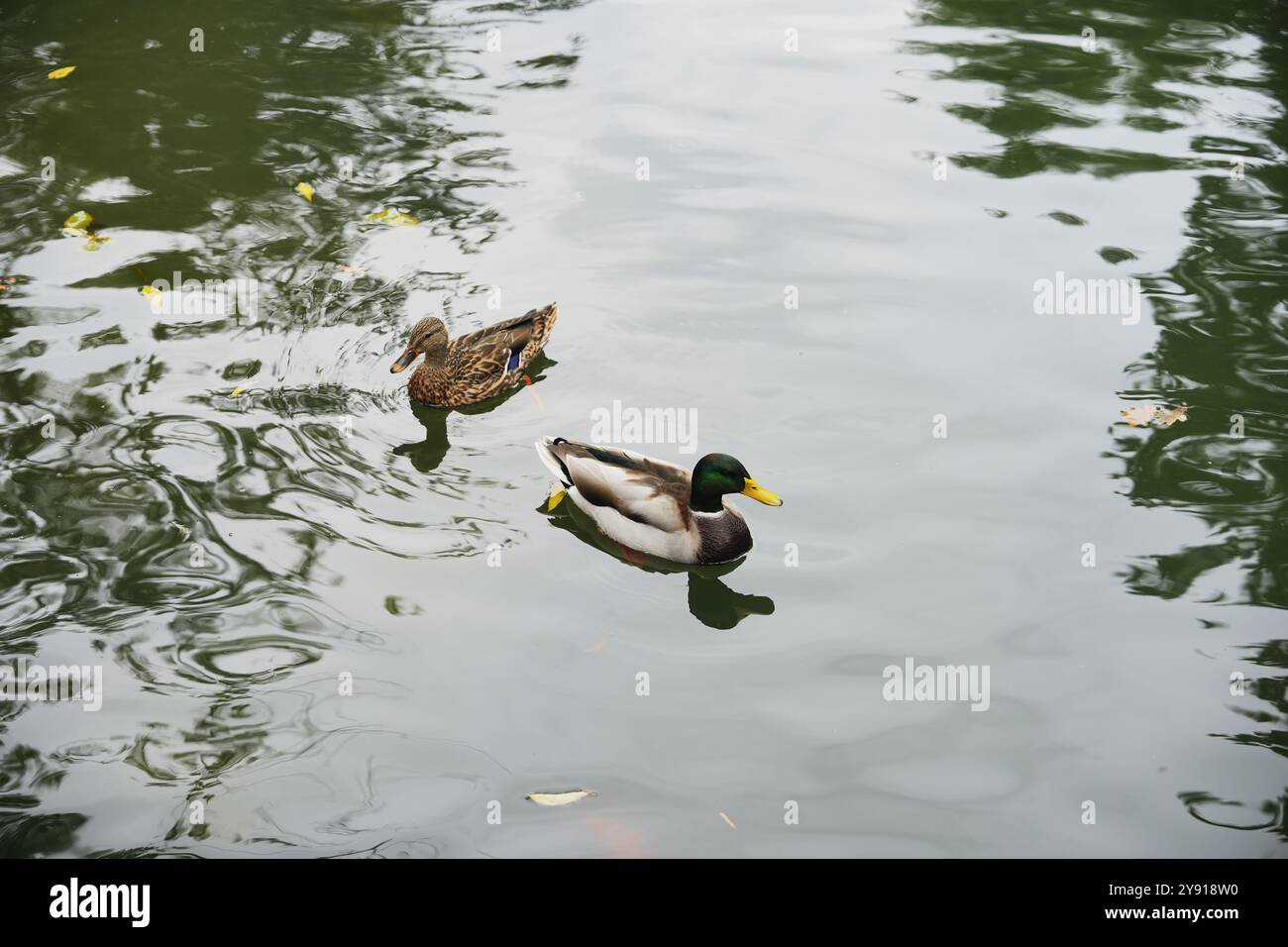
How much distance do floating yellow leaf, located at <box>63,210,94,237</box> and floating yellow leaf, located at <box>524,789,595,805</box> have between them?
248 inches

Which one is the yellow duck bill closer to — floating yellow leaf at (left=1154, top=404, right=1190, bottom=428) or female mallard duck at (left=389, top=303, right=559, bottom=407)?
female mallard duck at (left=389, top=303, right=559, bottom=407)

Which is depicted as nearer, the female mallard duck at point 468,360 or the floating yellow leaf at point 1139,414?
the floating yellow leaf at point 1139,414

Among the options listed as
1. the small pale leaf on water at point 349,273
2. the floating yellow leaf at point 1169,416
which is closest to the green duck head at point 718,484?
the floating yellow leaf at point 1169,416

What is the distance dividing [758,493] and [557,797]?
6.90ft

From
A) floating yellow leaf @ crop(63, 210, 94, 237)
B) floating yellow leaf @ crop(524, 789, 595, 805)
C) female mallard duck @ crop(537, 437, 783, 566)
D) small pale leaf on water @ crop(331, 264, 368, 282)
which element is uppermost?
floating yellow leaf @ crop(63, 210, 94, 237)

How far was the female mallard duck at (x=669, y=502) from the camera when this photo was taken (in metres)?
6.55

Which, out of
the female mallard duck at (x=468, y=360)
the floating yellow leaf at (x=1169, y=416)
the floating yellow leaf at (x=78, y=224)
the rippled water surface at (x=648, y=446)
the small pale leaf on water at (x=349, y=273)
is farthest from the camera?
the floating yellow leaf at (x=78, y=224)

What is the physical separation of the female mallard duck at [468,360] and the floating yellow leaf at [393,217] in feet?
5.64

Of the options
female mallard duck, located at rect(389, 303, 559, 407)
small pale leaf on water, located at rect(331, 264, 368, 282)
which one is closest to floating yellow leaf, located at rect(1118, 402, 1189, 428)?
female mallard duck, located at rect(389, 303, 559, 407)

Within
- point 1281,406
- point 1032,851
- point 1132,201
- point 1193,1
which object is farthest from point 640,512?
point 1193,1

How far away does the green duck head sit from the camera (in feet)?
21.3

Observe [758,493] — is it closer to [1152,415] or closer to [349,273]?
[1152,415]

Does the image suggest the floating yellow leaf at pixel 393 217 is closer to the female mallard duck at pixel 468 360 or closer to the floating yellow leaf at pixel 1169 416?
the female mallard duck at pixel 468 360
